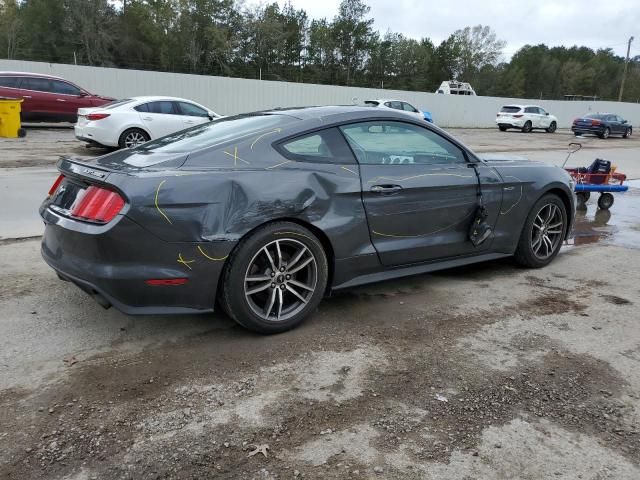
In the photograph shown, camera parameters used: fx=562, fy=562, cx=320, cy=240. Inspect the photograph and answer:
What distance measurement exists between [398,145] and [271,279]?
1.52 m

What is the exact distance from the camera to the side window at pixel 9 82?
1634cm

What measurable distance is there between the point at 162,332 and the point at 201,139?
1340 mm

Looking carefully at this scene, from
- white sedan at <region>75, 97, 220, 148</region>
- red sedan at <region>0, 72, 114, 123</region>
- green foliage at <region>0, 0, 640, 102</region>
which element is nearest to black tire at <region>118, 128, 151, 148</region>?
white sedan at <region>75, 97, 220, 148</region>

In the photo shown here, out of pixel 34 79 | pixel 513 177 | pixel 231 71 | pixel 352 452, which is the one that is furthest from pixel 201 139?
pixel 231 71

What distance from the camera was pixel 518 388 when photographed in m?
3.12

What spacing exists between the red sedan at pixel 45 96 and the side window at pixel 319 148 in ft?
51.2

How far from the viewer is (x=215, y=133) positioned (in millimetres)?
4008

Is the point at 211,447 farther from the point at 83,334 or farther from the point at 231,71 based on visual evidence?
the point at 231,71

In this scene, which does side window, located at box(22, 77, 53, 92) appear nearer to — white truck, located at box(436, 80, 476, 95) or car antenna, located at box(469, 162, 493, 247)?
car antenna, located at box(469, 162, 493, 247)

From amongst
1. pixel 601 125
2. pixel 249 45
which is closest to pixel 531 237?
pixel 601 125

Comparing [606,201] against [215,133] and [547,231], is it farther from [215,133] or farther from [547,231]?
[215,133]

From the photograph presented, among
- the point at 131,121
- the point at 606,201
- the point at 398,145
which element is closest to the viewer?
the point at 398,145

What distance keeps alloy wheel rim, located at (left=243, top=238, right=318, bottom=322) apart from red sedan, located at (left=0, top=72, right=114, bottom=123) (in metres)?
15.9

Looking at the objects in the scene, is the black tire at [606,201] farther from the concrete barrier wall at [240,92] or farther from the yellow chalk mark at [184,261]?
the concrete barrier wall at [240,92]
